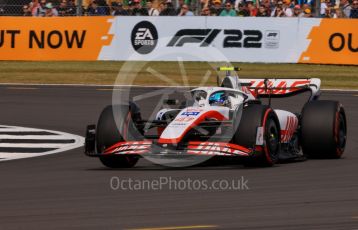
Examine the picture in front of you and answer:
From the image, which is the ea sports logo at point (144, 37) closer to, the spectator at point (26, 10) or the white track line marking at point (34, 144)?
the spectator at point (26, 10)

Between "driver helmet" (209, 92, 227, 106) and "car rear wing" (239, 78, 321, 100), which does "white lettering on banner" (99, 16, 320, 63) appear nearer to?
"car rear wing" (239, 78, 321, 100)

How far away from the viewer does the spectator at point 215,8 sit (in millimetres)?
32344

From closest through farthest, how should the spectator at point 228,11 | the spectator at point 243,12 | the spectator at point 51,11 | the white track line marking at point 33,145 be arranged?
the white track line marking at point 33,145
the spectator at point 243,12
the spectator at point 228,11
the spectator at point 51,11

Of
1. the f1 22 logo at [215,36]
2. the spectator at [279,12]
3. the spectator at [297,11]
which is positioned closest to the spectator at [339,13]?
the spectator at [297,11]

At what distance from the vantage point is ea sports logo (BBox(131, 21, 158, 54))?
31625mm

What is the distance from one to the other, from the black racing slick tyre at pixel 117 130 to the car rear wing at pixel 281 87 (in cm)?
228

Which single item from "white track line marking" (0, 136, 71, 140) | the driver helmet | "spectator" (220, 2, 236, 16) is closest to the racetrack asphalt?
the driver helmet

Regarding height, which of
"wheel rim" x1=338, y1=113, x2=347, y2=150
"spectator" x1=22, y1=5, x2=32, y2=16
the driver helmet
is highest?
the driver helmet

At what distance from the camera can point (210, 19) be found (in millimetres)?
31688

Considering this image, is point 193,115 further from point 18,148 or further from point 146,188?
point 18,148

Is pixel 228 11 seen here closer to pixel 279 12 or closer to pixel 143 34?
pixel 279 12

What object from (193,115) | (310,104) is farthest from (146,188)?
(310,104)

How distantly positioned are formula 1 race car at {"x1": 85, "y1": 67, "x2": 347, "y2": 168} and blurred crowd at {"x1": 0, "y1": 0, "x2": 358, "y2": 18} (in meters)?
16.7

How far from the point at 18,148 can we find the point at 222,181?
5.16 m
